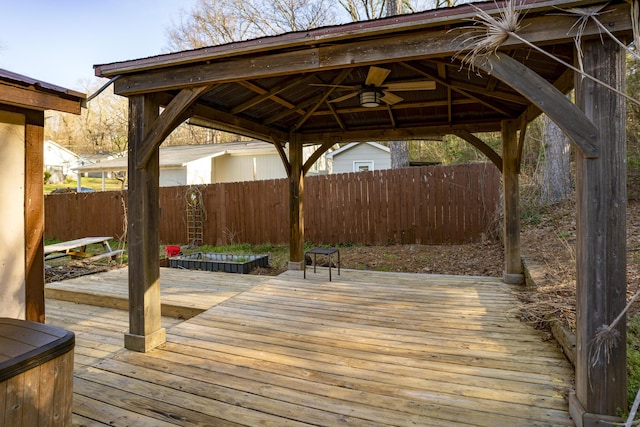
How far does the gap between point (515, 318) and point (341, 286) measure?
7.14ft

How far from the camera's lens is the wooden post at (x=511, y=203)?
15.7 ft

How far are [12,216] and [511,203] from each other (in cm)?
519

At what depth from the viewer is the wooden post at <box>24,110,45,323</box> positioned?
271 cm

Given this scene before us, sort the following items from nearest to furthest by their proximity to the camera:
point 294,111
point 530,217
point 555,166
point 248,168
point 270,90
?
point 270,90, point 294,111, point 530,217, point 555,166, point 248,168

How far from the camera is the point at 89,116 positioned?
24703 mm

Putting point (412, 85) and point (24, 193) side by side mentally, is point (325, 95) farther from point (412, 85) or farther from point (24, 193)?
point (24, 193)

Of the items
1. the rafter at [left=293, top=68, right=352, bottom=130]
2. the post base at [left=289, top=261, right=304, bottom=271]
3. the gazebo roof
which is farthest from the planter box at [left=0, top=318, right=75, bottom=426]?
the post base at [left=289, top=261, right=304, bottom=271]

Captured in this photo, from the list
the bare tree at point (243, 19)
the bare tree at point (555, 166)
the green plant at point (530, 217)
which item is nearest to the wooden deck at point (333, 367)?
the green plant at point (530, 217)

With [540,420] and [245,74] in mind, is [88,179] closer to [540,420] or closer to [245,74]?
[245,74]

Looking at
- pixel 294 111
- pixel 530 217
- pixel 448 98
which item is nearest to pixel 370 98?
pixel 448 98

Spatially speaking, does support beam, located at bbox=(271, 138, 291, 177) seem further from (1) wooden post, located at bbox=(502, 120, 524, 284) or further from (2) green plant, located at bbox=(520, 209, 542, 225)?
(2) green plant, located at bbox=(520, 209, 542, 225)

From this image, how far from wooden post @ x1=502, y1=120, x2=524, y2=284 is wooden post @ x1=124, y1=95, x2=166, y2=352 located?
421cm

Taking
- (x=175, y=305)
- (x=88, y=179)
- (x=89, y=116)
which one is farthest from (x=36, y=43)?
(x=175, y=305)

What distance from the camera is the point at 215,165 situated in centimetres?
1445
